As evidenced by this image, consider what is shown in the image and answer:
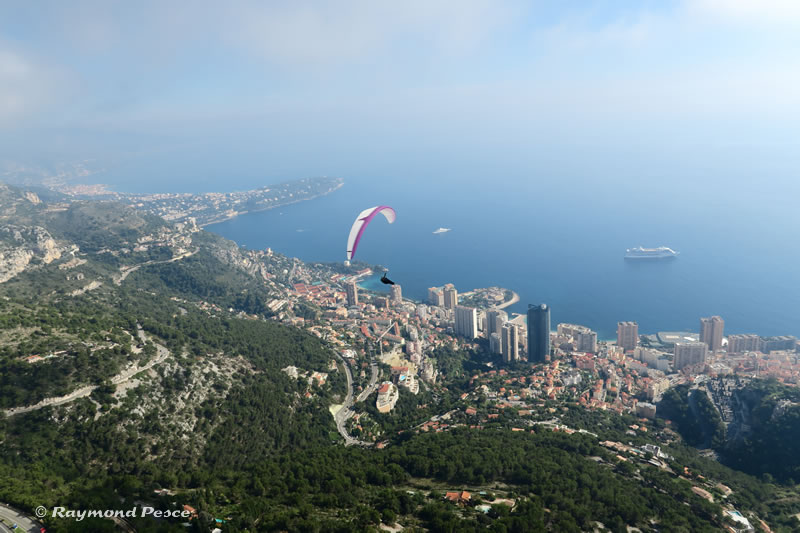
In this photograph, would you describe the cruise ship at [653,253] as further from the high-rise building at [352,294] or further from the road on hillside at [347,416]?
the road on hillside at [347,416]

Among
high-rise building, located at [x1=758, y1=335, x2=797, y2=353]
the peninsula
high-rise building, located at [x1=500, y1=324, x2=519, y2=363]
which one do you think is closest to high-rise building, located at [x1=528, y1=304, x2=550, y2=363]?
high-rise building, located at [x1=500, y1=324, x2=519, y2=363]

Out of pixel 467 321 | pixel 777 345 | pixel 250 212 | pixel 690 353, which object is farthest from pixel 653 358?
pixel 250 212

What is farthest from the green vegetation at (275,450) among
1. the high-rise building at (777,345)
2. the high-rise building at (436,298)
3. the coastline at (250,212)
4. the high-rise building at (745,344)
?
the coastline at (250,212)

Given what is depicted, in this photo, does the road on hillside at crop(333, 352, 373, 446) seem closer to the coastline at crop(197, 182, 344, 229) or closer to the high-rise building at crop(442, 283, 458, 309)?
the high-rise building at crop(442, 283, 458, 309)

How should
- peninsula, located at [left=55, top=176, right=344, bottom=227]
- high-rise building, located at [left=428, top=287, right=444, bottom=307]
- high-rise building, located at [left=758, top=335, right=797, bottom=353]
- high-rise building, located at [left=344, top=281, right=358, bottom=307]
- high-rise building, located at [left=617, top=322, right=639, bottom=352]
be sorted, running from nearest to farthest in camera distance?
high-rise building, located at [left=758, top=335, right=797, bottom=353]
high-rise building, located at [left=617, top=322, right=639, bottom=352]
high-rise building, located at [left=344, top=281, right=358, bottom=307]
high-rise building, located at [left=428, top=287, right=444, bottom=307]
peninsula, located at [left=55, top=176, right=344, bottom=227]

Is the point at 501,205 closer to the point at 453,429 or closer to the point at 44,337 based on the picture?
the point at 453,429

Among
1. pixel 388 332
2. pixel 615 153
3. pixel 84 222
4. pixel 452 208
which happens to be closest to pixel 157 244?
pixel 84 222
